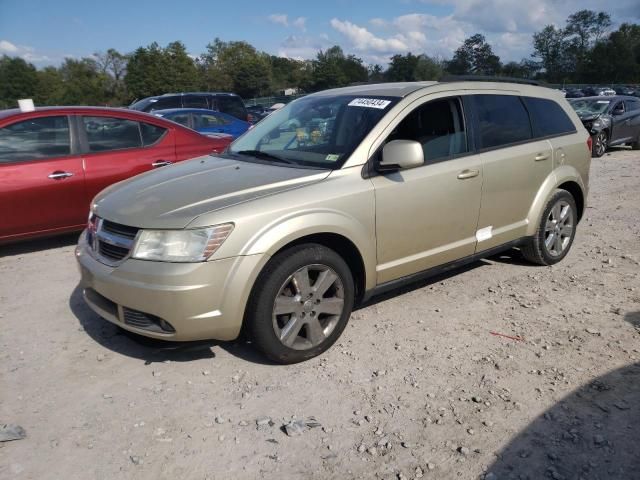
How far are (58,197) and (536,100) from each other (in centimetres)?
479

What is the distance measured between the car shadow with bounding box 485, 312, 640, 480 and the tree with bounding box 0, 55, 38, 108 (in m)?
80.4

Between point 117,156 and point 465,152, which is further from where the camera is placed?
point 117,156

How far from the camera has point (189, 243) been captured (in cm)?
306

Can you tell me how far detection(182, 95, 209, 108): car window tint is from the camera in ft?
52.1

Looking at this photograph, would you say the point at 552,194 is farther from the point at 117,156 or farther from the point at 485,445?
the point at 117,156

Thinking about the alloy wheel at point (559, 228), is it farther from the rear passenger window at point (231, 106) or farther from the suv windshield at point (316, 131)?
the rear passenger window at point (231, 106)

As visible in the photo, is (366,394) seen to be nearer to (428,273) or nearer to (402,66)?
(428,273)

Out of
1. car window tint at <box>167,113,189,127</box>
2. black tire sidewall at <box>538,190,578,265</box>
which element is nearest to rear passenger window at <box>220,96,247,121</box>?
car window tint at <box>167,113,189,127</box>

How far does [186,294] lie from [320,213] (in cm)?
96

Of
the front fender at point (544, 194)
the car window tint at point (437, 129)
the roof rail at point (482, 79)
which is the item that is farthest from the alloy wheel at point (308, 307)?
the front fender at point (544, 194)

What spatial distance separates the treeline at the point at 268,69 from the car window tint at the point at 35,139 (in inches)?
2309

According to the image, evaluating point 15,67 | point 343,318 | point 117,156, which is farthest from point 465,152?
point 15,67

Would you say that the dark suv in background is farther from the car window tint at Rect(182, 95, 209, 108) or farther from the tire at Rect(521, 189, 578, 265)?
the tire at Rect(521, 189, 578, 265)

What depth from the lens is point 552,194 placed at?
498 centimetres
